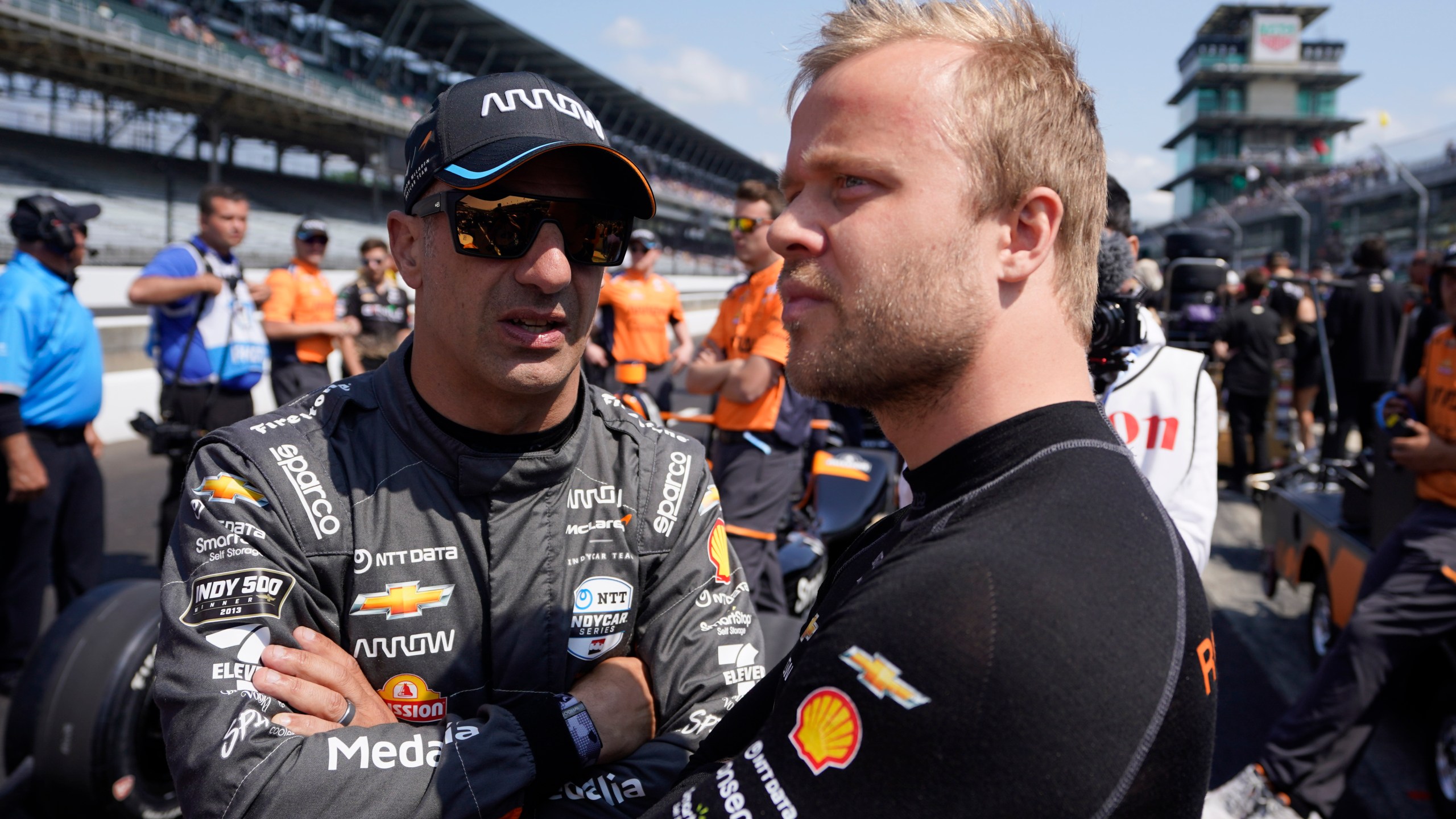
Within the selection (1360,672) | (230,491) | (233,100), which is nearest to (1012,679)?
(230,491)

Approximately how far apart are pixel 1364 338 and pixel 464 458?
31.6 feet

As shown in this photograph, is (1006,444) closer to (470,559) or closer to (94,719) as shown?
(470,559)

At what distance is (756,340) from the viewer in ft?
14.4

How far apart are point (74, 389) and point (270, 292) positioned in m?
2.68

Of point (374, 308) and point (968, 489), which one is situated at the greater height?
point (374, 308)

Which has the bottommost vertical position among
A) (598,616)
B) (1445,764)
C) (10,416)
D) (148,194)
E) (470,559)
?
(1445,764)

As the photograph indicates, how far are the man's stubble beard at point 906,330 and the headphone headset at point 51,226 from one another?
4.55 meters

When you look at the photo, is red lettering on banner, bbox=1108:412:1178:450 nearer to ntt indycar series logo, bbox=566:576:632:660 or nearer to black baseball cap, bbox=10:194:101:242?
ntt indycar series logo, bbox=566:576:632:660

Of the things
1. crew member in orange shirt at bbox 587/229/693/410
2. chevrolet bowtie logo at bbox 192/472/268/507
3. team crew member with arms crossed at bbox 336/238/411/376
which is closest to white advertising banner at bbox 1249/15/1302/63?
crew member in orange shirt at bbox 587/229/693/410

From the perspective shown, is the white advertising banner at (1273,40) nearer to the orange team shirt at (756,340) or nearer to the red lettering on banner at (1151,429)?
the orange team shirt at (756,340)

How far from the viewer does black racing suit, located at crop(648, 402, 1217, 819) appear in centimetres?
81

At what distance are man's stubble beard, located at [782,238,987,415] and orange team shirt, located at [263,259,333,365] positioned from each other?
661 centimetres

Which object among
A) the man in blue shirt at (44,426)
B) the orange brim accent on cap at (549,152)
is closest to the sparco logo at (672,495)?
the orange brim accent on cap at (549,152)

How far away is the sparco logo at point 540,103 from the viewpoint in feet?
5.14
